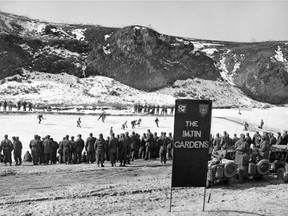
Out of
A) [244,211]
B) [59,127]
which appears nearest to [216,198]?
[244,211]

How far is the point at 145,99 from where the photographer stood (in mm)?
69750

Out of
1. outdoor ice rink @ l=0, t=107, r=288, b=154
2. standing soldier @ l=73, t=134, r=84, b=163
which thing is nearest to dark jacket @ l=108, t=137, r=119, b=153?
standing soldier @ l=73, t=134, r=84, b=163

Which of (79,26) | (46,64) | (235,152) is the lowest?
(235,152)

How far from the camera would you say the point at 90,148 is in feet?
60.0

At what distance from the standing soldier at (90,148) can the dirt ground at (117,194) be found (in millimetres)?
1485

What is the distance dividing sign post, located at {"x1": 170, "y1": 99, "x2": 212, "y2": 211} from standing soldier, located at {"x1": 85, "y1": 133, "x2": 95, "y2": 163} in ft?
28.2

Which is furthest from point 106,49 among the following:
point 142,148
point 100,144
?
point 100,144

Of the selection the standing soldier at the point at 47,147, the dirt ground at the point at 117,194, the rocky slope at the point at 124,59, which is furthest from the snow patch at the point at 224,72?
the dirt ground at the point at 117,194

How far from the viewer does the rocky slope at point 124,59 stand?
241 feet

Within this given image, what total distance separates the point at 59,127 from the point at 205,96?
51.0 m

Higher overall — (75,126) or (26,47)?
(26,47)

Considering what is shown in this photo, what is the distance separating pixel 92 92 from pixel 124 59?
17667 millimetres

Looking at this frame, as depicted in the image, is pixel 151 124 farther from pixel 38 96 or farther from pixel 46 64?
pixel 46 64

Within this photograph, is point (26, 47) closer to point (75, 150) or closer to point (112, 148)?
point (75, 150)
